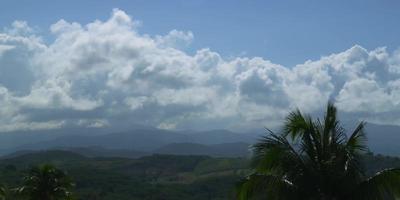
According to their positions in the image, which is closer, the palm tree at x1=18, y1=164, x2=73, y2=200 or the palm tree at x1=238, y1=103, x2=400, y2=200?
the palm tree at x1=238, y1=103, x2=400, y2=200

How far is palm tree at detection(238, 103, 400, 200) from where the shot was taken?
16.9 m

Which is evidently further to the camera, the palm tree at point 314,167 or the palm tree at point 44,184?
the palm tree at point 44,184

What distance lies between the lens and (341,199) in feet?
55.8

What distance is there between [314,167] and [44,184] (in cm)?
3267

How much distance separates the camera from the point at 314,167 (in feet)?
56.7

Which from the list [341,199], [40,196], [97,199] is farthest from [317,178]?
[97,199]

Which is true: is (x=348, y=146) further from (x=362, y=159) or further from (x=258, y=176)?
(x=258, y=176)

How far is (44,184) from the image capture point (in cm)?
4562

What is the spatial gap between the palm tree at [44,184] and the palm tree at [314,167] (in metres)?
31.1

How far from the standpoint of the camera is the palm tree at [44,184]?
45438mm

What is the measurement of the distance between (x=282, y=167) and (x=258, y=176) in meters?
0.85

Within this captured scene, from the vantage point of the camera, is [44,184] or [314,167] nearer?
[314,167]

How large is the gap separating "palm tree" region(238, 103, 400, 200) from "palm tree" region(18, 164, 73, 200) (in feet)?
102

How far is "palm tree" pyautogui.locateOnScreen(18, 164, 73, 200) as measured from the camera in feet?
149
